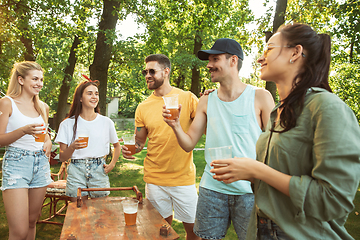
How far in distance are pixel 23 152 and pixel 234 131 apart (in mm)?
2697

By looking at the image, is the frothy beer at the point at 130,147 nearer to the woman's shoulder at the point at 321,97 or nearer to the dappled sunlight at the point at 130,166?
the woman's shoulder at the point at 321,97

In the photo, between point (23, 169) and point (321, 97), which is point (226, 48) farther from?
point (23, 169)

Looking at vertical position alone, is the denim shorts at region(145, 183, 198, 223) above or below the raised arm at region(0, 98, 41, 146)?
below

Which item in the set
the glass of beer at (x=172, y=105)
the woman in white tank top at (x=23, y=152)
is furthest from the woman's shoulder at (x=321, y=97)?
the woman in white tank top at (x=23, y=152)

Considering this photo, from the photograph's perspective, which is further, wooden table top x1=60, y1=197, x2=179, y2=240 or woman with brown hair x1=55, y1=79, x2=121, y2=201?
woman with brown hair x1=55, y1=79, x2=121, y2=201

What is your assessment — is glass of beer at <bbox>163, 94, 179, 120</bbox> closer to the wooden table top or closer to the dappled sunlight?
the wooden table top

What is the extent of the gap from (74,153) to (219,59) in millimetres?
2368

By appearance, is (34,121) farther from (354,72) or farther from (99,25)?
(354,72)

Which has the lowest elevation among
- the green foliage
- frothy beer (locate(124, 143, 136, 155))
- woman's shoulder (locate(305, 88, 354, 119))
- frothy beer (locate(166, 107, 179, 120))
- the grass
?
the grass

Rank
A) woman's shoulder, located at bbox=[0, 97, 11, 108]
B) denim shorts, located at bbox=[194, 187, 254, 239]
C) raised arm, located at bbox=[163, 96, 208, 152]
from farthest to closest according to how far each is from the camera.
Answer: woman's shoulder, located at bbox=[0, 97, 11, 108]
raised arm, located at bbox=[163, 96, 208, 152]
denim shorts, located at bbox=[194, 187, 254, 239]

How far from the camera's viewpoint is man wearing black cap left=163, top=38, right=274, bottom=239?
2469mm

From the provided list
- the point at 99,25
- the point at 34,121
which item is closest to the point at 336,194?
the point at 34,121

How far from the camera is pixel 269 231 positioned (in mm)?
1527

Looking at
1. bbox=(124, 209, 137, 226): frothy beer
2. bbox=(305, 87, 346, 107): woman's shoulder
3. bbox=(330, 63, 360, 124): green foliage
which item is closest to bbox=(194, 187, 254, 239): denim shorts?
bbox=(124, 209, 137, 226): frothy beer
